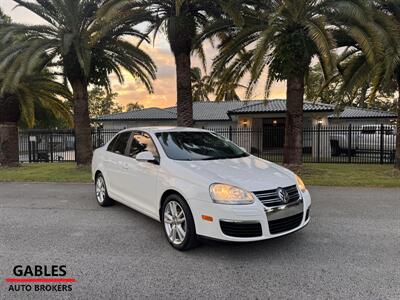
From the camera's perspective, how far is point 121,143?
595 centimetres

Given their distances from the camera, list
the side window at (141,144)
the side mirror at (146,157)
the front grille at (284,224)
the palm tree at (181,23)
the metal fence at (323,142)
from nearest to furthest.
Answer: the front grille at (284,224), the side mirror at (146,157), the side window at (141,144), the palm tree at (181,23), the metal fence at (323,142)

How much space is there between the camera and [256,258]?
12.6 feet

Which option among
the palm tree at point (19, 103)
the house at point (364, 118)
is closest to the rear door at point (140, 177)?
the palm tree at point (19, 103)

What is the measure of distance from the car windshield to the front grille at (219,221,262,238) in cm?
134

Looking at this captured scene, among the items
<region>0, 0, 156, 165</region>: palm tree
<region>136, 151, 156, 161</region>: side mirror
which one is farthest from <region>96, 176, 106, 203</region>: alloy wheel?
<region>0, 0, 156, 165</region>: palm tree

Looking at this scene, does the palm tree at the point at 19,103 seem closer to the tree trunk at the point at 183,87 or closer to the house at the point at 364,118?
the tree trunk at the point at 183,87

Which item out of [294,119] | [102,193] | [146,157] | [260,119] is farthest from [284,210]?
[260,119]

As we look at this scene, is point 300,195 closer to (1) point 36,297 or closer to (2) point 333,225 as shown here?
(2) point 333,225

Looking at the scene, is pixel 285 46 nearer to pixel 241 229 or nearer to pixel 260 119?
pixel 241 229

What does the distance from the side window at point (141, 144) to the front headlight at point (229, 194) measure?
145 cm

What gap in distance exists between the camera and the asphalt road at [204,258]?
10.2 ft

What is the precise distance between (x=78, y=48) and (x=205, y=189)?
9520 millimetres

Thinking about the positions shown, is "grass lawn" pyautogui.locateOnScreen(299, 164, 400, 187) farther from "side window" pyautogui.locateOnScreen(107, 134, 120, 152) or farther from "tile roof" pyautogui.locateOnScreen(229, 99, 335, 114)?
"tile roof" pyautogui.locateOnScreen(229, 99, 335, 114)

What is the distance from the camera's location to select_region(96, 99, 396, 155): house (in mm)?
19844
